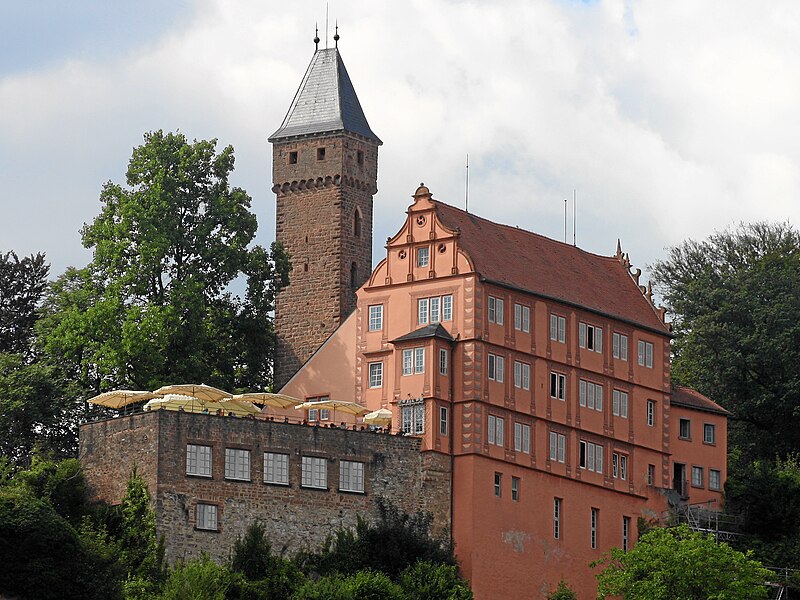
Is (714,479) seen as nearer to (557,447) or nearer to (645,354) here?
(645,354)

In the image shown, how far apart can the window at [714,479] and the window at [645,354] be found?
5.58 meters

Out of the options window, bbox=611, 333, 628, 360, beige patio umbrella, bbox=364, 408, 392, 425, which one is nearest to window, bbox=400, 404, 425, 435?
beige patio umbrella, bbox=364, 408, 392, 425

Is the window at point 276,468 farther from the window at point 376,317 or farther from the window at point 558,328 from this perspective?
the window at point 558,328

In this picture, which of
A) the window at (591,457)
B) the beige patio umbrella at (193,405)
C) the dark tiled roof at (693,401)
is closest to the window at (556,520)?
the window at (591,457)

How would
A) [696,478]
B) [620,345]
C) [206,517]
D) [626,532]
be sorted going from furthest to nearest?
1. [696,478]
2. [620,345]
3. [626,532]
4. [206,517]

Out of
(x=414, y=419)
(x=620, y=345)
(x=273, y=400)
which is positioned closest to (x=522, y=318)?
(x=620, y=345)

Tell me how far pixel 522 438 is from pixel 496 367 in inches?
111

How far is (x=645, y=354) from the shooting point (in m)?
96.8

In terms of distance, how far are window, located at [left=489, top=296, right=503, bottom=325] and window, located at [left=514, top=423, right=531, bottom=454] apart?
12.9 feet

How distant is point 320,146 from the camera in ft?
336

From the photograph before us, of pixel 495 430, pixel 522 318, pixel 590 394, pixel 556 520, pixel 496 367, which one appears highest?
pixel 522 318

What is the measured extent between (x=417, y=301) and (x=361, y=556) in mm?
11086

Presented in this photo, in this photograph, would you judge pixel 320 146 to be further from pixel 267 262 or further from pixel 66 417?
pixel 66 417

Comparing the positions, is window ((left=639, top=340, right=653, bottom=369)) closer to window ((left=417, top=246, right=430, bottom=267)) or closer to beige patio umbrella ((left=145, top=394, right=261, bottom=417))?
window ((left=417, top=246, right=430, bottom=267))
